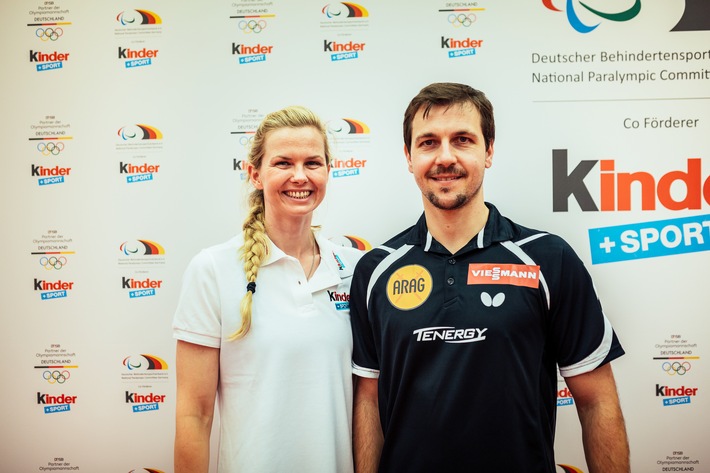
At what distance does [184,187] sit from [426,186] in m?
1.30

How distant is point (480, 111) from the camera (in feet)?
5.11

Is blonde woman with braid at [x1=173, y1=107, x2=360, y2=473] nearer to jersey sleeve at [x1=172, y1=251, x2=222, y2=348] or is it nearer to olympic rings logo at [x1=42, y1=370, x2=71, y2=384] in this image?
jersey sleeve at [x1=172, y1=251, x2=222, y2=348]

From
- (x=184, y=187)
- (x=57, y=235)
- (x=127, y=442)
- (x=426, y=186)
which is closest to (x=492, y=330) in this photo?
(x=426, y=186)

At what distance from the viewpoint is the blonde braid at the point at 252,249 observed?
4.88ft

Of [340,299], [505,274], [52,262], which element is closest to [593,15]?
[505,274]

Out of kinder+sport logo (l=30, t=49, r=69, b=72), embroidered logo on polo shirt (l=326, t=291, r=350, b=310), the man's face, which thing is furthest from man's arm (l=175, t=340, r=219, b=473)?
kinder+sport logo (l=30, t=49, r=69, b=72)

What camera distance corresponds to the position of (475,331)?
55.2 inches

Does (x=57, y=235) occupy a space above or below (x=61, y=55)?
below

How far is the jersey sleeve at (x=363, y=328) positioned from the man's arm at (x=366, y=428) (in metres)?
0.06

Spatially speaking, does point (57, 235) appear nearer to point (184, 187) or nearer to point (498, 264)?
point (184, 187)

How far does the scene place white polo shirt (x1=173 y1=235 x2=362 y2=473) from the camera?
1.51m

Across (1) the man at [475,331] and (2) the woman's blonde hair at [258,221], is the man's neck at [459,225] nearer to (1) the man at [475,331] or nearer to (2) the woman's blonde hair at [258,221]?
(1) the man at [475,331]

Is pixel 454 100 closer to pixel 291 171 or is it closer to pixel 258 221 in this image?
pixel 291 171

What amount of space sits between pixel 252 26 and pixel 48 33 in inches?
39.0
